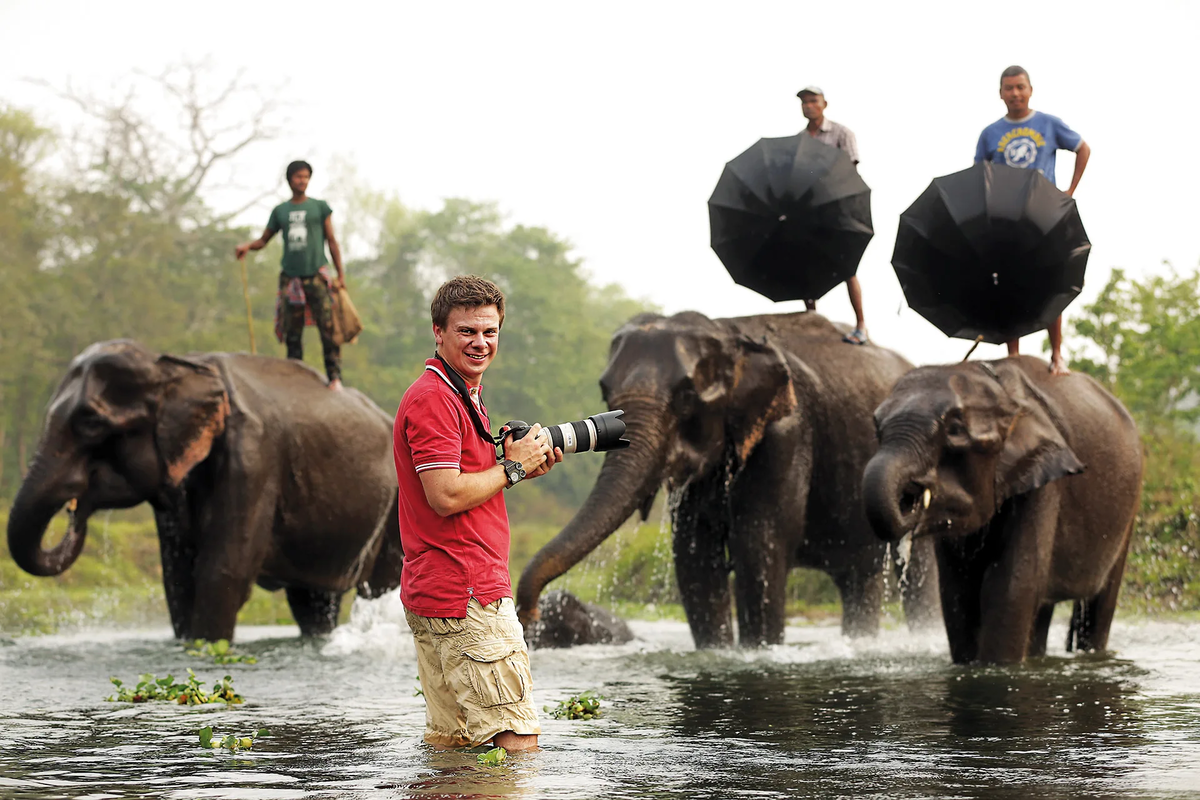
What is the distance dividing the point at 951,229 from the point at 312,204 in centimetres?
568

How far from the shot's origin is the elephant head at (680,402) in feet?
37.4

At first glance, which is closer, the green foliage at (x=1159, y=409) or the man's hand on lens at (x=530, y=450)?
the man's hand on lens at (x=530, y=450)

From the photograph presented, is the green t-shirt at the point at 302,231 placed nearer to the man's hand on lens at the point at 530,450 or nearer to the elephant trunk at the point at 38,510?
the elephant trunk at the point at 38,510

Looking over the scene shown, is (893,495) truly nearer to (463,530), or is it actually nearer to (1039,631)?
(1039,631)

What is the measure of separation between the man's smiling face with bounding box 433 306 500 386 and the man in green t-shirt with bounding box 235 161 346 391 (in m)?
8.23

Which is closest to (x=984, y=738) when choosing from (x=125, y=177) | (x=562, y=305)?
(x=125, y=177)

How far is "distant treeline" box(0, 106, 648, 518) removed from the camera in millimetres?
37969

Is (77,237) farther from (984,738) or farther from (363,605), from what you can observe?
(984,738)

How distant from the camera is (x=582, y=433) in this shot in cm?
589

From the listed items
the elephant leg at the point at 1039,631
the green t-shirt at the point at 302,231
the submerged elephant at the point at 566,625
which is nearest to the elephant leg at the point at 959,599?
the elephant leg at the point at 1039,631

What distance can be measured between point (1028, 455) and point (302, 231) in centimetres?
659

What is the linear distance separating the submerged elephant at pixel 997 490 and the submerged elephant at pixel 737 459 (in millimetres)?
1494

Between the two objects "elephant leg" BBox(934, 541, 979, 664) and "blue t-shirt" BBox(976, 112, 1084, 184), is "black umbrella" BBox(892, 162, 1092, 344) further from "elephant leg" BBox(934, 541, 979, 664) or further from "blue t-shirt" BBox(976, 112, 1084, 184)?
→ "elephant leg" BBox(934, 541, 979, 664)

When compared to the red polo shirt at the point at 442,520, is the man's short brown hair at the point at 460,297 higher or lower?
higher
